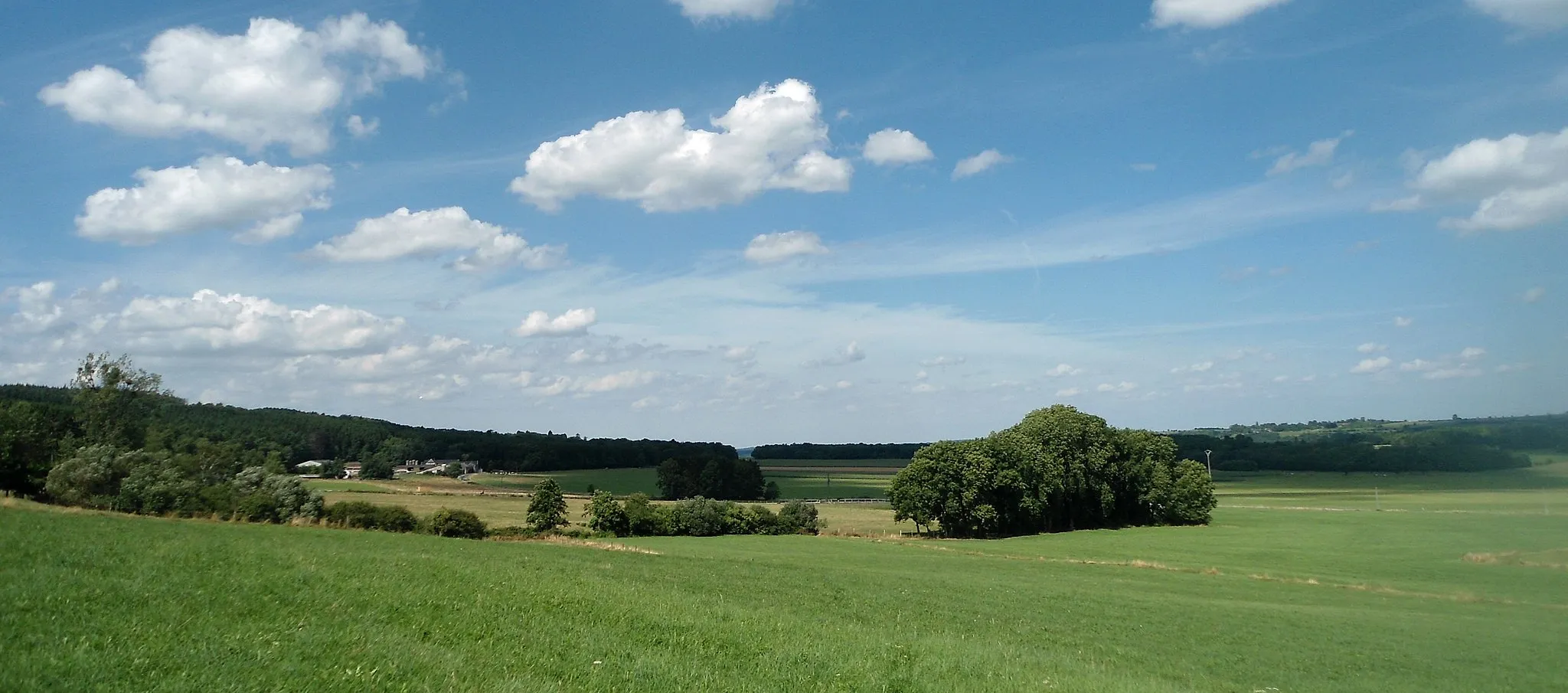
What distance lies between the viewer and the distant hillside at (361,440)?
441 ft

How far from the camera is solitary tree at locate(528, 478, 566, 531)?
83.0 metres

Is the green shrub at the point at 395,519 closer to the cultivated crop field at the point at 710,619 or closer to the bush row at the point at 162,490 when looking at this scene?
the bush row at the point at 162,490

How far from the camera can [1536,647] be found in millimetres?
29984

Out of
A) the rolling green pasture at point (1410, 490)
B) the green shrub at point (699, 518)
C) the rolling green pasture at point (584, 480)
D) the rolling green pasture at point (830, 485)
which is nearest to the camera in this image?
the rolling green pasture at point (1410, 490)

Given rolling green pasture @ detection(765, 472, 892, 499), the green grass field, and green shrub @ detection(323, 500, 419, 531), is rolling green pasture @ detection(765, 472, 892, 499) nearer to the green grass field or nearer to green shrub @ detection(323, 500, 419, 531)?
green shrub @ detection(323, 500, 419, 531)

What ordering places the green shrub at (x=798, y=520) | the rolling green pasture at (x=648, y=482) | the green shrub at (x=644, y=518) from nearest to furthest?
the green shrub at (x=644, y=518) < the green shrub at (x=798, y=520) < the rolling green pasture at (x=648, y=482)

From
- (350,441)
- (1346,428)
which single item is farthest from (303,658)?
(1346,428)

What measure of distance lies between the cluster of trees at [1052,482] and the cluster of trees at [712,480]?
5111cm

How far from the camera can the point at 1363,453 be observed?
13675 cm

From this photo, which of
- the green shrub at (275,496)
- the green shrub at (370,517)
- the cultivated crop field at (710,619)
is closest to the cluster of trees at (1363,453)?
the cultivated crop field at (710,619)

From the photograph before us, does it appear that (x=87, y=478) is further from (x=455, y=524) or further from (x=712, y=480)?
(x=712, y=480)

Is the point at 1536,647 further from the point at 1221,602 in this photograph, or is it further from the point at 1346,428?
the point at 1346,428

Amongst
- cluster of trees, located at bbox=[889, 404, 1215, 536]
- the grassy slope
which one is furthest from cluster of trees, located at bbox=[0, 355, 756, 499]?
cluster of trees, located at bbox=[889, 404, 1215, 536]

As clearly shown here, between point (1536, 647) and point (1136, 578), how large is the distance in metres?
21.6
